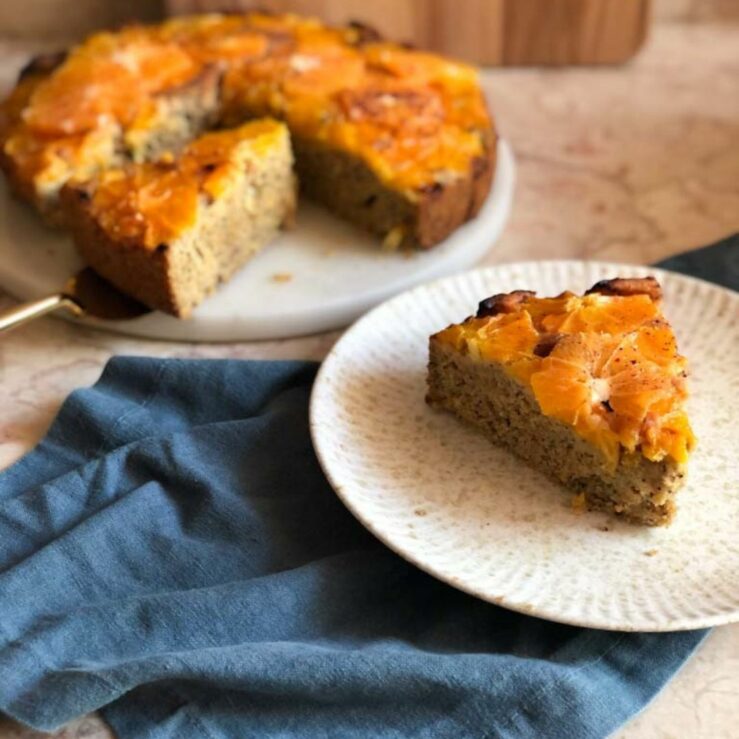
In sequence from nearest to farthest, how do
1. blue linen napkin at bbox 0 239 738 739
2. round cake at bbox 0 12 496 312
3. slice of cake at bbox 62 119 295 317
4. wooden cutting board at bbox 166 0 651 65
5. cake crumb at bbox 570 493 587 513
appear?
blue linen napkin at bbox 0 239 738 739
cake crumb at bbox 570 493 587 513
slice of cake at bbox 62 119 295 317
round cake at bbox 0 12 496 312
wooden cutting board at bbox 166 0 651 65

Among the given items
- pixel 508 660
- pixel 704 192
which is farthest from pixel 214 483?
pixel 704 192

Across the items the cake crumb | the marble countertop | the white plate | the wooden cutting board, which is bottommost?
the marble countertop

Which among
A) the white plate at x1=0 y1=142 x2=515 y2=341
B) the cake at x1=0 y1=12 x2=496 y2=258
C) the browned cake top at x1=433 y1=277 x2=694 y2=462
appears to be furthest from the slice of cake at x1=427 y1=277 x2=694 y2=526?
the cake at x1=0 y1=12 x2=496 y2=258

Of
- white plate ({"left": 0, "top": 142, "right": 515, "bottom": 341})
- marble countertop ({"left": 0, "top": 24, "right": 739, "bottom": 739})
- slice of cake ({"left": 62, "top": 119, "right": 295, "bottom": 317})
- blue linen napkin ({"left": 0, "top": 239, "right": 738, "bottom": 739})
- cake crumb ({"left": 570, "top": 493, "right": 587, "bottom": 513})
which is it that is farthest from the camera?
white plate ({"left": 0, "top": 142, "right": 515, "bottom": 341})

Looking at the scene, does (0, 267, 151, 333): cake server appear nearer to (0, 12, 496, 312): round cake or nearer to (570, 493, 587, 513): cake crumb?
(0, 12, 496, 312): round cake

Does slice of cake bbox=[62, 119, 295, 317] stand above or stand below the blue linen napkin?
above

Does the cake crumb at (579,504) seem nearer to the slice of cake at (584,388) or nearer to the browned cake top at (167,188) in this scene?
the slice of cake at (584,388)
